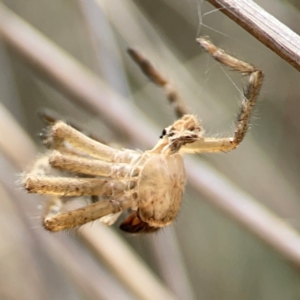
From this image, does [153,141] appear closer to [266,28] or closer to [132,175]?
[132,175]

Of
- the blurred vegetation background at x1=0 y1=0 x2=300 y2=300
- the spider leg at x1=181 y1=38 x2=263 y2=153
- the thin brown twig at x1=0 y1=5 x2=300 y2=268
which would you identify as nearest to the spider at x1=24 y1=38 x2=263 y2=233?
the spider leg at x1=181 y1=38 x2=263 y2=153

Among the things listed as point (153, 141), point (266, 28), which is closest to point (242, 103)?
point (266, 28)

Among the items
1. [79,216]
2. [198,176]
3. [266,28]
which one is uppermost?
[266,28]

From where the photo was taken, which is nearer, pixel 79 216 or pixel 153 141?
pixel 79 216

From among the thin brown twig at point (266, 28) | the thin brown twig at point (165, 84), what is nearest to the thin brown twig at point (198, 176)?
the thin brown twig at point (165, 84)

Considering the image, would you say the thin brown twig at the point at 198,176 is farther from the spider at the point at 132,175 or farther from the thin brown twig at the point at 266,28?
the thin brown twig at the point at 266,28

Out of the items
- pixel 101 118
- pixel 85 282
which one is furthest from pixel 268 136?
pixel 85 282
